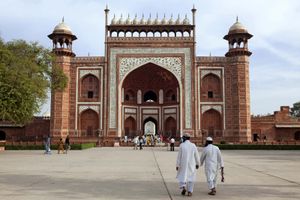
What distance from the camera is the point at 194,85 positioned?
37562mm

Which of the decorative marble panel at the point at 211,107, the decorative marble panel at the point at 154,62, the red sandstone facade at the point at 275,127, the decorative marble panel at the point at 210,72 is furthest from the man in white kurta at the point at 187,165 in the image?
the red sandstone facade at the point at 275,127

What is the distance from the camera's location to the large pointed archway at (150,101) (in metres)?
40.5

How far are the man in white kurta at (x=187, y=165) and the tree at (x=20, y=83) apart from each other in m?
14.6

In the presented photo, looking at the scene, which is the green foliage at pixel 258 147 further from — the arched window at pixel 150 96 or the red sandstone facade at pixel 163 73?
the arched window at pixel 150 96

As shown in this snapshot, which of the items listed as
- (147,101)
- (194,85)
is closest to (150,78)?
(147,101)

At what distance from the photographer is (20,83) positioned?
2017 centimetres

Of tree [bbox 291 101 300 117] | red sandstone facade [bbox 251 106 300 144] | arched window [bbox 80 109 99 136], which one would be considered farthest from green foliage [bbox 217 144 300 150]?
tree [bbox 291 101 300 117]

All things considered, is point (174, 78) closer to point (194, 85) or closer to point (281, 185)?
point (194, 85)

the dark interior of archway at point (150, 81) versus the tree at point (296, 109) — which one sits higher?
the dark interior of archway at point (150, 81)

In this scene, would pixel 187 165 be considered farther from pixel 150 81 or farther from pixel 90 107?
pixel 150 81

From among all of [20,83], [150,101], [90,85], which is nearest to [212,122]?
[150,101]

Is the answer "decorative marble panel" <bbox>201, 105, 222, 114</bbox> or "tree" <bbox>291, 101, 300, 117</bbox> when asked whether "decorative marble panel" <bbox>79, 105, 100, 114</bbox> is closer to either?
"decorative marble panel" <bbox>201, 105, 222, 114</bbox>

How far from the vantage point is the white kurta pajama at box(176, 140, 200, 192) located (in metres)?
6.85

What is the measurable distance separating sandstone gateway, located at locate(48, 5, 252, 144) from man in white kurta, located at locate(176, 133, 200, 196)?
96.6ft
